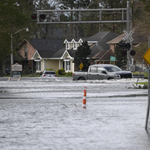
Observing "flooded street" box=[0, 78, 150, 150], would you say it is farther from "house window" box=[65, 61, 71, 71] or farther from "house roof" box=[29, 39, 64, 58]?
"house roof" box=[29, 39, 64, 58]

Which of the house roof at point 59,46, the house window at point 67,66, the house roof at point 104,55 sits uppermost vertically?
the house roof at point 59,46

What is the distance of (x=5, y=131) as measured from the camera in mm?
11352

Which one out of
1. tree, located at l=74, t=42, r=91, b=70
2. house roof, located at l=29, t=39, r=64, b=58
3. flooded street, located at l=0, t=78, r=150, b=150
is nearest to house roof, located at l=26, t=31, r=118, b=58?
house roof, located at l=29, t=39, r=64, b=58

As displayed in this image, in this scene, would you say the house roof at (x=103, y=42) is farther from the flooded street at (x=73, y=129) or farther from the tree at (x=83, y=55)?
the flooded street at (x=73, y=129)

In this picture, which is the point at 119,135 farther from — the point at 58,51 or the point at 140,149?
the point at 58,51

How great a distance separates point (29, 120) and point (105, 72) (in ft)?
95.0

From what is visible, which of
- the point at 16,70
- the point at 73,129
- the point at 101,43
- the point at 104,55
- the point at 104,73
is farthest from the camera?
the point at 101,43


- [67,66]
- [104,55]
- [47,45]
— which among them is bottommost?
[67,66]

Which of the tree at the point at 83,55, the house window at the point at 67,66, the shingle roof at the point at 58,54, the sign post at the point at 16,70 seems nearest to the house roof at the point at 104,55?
the tree at the point at 83,55

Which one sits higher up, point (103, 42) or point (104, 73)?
point (103, 42)

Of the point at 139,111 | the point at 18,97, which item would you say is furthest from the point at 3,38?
the point at 139,111

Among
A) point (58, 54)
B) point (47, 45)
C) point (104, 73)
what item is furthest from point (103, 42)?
point (104, 73)

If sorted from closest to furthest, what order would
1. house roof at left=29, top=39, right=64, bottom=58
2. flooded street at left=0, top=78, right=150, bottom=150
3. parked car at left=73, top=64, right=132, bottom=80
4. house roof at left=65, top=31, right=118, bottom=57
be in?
flooded street at left=0, top=78, right=150, bottom=150, parked car at left=73, top=64, right=132, bottom=80, house roof at left=65, top=31, right=118, bottom=57, house roof at left=29, top=39, right=64, bottom=58

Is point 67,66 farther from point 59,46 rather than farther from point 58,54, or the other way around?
point 59,46
